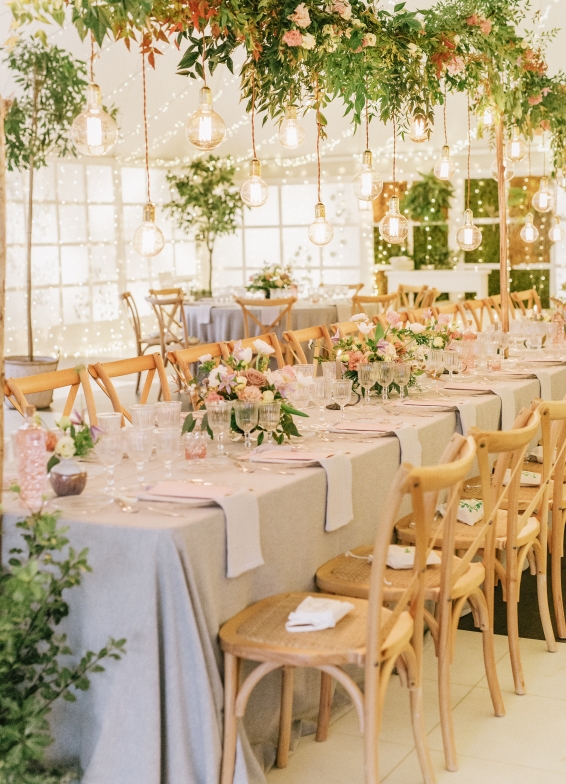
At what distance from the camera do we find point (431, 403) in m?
4.20

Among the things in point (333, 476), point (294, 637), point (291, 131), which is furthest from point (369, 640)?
point (291, 131)

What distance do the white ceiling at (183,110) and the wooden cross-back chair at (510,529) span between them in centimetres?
669

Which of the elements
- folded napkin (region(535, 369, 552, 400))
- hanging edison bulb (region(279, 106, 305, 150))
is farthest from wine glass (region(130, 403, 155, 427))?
folded napkin (region(535, 369, 552, 400))

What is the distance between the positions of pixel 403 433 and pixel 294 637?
1.24m

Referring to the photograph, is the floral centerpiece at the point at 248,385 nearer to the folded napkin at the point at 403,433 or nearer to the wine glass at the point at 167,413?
the wine glass at the point at 167,413

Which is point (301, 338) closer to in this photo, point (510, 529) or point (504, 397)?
point (504, 397)

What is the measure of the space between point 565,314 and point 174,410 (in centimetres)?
432

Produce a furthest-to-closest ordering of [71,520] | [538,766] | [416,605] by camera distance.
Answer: [538,766] → [416,605] → [71,520]

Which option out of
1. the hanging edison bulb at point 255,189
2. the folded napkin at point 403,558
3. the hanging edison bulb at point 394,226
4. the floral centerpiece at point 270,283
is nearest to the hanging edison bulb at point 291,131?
the hanging edison bulb at point 255,189

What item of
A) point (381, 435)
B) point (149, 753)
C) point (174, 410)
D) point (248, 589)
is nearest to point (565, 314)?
point (381, 435)

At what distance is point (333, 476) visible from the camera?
3135mm

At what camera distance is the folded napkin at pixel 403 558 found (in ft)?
10.1

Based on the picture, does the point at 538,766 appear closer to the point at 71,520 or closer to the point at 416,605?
the point at 416,605

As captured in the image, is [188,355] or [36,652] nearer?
[36,652]
